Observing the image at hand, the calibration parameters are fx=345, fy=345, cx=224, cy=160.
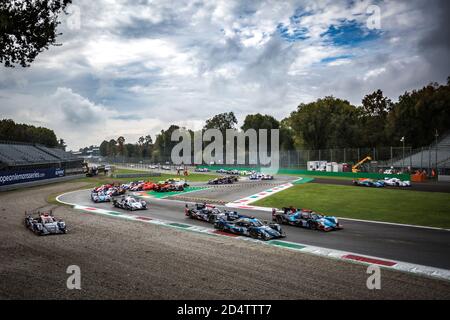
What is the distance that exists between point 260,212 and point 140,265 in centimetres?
1525

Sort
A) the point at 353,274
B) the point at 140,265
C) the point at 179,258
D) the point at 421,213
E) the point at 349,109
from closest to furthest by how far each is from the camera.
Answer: the point at 353,274 < the point at 140,265 < the point at 179,258 < the point at 421,213 < the point at 349,109

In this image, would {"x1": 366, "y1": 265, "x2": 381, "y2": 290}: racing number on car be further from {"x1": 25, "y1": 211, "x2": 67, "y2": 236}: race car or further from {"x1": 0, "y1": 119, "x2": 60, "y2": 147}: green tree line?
{"x1": 0, "y1": 119, "x2": 60, "y2": 147}: green tree line

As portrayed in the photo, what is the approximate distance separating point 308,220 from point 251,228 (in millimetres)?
4110

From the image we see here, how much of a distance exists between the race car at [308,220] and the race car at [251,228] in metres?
2.45

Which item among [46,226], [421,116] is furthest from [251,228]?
[421,116]

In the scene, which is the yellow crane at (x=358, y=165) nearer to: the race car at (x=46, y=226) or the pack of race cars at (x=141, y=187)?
the pack of race cars at (x=141, y=187)

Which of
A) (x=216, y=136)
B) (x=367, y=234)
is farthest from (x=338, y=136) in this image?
(x=367, y=234)

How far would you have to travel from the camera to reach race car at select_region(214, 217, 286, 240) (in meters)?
18.8

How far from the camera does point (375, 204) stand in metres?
29.7

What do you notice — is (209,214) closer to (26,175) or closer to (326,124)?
(26,175)

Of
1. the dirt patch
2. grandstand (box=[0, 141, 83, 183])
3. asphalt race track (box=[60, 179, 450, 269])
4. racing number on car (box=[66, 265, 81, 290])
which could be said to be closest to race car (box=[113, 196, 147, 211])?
asphalt race track (box=[60, 179, 450, 269])
